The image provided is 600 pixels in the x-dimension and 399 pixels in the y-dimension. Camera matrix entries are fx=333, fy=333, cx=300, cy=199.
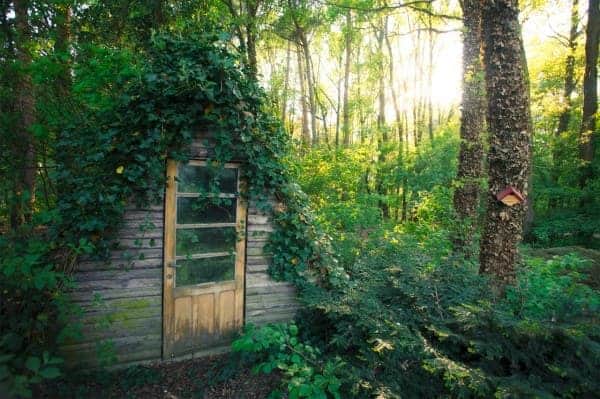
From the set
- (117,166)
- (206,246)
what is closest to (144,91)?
(117,166)

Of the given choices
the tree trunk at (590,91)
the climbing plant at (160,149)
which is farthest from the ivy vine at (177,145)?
the tree trunk at (590,91)

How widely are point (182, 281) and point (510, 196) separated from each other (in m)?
3.86

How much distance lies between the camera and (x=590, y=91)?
10609 mm

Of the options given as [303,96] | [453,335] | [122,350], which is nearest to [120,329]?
[122,350]

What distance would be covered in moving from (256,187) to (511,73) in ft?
10.3

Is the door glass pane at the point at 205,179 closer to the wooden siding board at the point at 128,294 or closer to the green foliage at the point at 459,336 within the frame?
the wooden siding board at the point at 128,294

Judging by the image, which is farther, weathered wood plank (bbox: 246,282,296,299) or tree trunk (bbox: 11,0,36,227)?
tree trunk (bbox: 11,0,36,227)

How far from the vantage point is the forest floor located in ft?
11.4

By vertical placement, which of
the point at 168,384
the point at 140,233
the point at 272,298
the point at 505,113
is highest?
the point at 505,113

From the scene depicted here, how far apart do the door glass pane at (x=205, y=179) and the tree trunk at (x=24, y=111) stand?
2.38m

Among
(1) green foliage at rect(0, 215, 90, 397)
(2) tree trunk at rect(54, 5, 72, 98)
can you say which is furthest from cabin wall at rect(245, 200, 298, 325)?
(2) tree trunk at rect(54, 5, 72, 98)

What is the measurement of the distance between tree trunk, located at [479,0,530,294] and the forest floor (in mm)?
3143

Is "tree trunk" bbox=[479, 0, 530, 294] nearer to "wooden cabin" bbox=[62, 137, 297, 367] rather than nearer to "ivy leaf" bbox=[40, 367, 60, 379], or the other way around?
"wooden cabin" bbox=[62, 137, 297, 367]

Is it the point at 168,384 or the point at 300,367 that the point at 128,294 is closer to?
the point at 168,384
